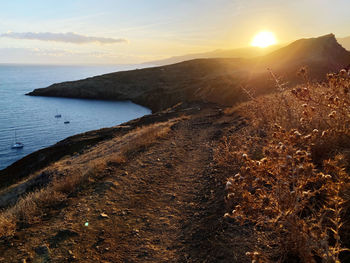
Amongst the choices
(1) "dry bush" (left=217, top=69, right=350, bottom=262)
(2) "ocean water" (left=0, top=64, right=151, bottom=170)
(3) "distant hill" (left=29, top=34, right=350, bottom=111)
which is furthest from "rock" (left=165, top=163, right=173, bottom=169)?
(2) "ocean water" (left=0, top=64, right=151, bottom=170)

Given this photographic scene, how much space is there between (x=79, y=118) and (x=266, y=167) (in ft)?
258

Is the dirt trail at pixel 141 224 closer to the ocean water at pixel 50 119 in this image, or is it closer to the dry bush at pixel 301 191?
the dry bush at pixel 301 191

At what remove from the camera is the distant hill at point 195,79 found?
46625mm

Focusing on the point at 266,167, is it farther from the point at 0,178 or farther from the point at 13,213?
the point at 0,178

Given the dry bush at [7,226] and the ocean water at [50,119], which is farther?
the ocean water at [50,119]

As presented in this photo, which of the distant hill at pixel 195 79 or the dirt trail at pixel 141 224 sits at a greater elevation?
the distant hill at pixel 195 79

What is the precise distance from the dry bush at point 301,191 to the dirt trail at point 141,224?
37.3 inches

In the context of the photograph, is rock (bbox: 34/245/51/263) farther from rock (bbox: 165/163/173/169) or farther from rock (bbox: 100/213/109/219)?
rock (bbox: 165/163/173/169)

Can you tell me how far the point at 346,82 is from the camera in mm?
4375

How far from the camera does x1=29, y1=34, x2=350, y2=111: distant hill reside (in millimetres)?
46625

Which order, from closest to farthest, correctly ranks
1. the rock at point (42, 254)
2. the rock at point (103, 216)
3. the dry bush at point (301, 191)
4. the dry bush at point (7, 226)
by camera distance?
1. the dry bush at point (301, 191)
2. the rock at point (42, 254)
3. the dry bush at point (7, 226)
4. the rock at point (103, 216)

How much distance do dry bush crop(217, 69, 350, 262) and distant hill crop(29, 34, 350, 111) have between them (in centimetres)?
3723

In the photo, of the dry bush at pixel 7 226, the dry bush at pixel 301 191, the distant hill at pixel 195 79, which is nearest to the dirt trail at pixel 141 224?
the dry bush at pixel 7 226

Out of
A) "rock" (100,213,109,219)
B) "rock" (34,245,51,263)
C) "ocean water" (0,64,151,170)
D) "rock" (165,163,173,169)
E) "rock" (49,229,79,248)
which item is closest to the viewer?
"rock" (34,245,51,263)
